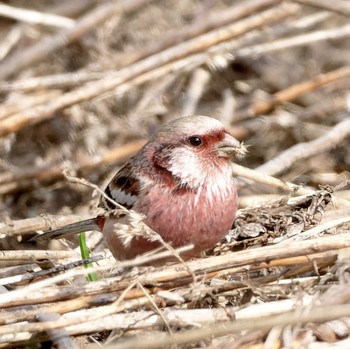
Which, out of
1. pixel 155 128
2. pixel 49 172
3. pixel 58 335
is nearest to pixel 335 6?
pixel 155 128

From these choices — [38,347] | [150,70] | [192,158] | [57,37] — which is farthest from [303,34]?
[38,347]

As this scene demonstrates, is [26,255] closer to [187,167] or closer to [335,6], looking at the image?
[187,167]

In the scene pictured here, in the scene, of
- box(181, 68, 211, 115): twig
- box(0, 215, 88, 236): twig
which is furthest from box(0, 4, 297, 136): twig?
box(0, 215, 88, 236): twig

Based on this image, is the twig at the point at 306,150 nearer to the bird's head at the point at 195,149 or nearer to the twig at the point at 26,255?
the bird's head at the point at 195,149

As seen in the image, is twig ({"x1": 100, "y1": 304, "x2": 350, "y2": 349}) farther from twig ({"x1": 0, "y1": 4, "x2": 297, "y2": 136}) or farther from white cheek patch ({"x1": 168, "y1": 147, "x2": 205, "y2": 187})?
twig ({"x1": 0, "y1": 4, "x2": 297, "y2": 136})

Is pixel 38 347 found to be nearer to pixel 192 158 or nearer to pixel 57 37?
pixel 192 158

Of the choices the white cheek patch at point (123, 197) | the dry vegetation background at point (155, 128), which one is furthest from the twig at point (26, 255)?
the white cheek patch at point (123, 197)
